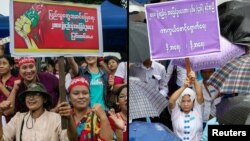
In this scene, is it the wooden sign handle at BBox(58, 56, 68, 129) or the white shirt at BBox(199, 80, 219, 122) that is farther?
the white shirt at BBox(199, 80, 219, 122)

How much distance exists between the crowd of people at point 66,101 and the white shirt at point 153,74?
10 cm

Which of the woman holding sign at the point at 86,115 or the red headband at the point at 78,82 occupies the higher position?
the red headband at the point at 78,82

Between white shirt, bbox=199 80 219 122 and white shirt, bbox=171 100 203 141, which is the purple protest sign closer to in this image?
white shirt, bbox=199 80 219 122

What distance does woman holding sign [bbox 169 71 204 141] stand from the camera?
4508mm

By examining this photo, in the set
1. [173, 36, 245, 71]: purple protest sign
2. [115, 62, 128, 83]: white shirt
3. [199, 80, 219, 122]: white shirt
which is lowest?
[199, 80, 219, 122]: white shirt

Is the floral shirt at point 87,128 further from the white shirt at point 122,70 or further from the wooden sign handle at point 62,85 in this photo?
the white shirt at point 122,70

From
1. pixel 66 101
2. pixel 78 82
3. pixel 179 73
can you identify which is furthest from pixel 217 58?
pixel 66 101

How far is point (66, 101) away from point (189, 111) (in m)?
1.04

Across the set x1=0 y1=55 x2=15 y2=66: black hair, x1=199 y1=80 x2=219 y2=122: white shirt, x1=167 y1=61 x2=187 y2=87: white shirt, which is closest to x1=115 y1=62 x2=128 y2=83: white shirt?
x1=167 y1=61 x2=187 y2=87: white shirt

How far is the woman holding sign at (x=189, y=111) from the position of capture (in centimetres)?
451

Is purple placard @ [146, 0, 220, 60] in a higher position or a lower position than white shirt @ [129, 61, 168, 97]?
higher

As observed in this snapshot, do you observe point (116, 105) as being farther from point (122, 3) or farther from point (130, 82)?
point (122, 3)

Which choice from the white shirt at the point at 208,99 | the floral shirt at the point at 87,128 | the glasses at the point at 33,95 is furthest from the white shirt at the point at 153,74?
the glasses at the point at 33,95

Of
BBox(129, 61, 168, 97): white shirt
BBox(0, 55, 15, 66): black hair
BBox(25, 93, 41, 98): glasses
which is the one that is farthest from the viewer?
BBox(129, 61, 168, 97): white shirt
